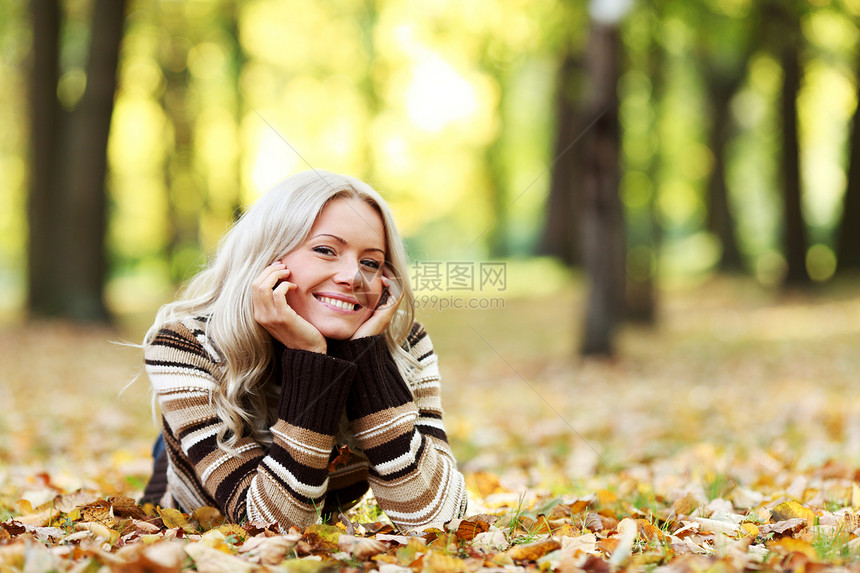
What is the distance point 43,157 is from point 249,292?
11603mm

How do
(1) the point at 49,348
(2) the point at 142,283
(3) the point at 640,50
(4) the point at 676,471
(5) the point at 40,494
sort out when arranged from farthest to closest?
(2) the point at 142,283, (3) the point at 640,50, (1) the point at 49,348, (4) the point at 676,471, (5) the point at 40,494

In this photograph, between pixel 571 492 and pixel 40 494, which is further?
pixel 571 492

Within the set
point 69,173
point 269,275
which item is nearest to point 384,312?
point 269,275

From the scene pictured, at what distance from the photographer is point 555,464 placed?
4.16 m

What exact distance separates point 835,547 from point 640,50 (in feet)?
32.6

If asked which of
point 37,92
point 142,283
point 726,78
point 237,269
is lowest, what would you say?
point 142,283

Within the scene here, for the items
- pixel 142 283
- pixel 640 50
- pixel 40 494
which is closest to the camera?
pixel 40 494

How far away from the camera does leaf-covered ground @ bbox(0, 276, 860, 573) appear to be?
196 centimetres

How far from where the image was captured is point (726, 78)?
18.7 m

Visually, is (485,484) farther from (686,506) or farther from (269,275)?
(269,275)

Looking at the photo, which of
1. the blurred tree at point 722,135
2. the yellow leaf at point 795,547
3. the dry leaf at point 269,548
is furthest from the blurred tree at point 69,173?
the blurred tree at point 722,135

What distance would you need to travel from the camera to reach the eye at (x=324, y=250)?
7.61ft

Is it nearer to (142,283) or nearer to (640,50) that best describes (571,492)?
(640,50)

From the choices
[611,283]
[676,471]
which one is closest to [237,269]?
[676,471]
